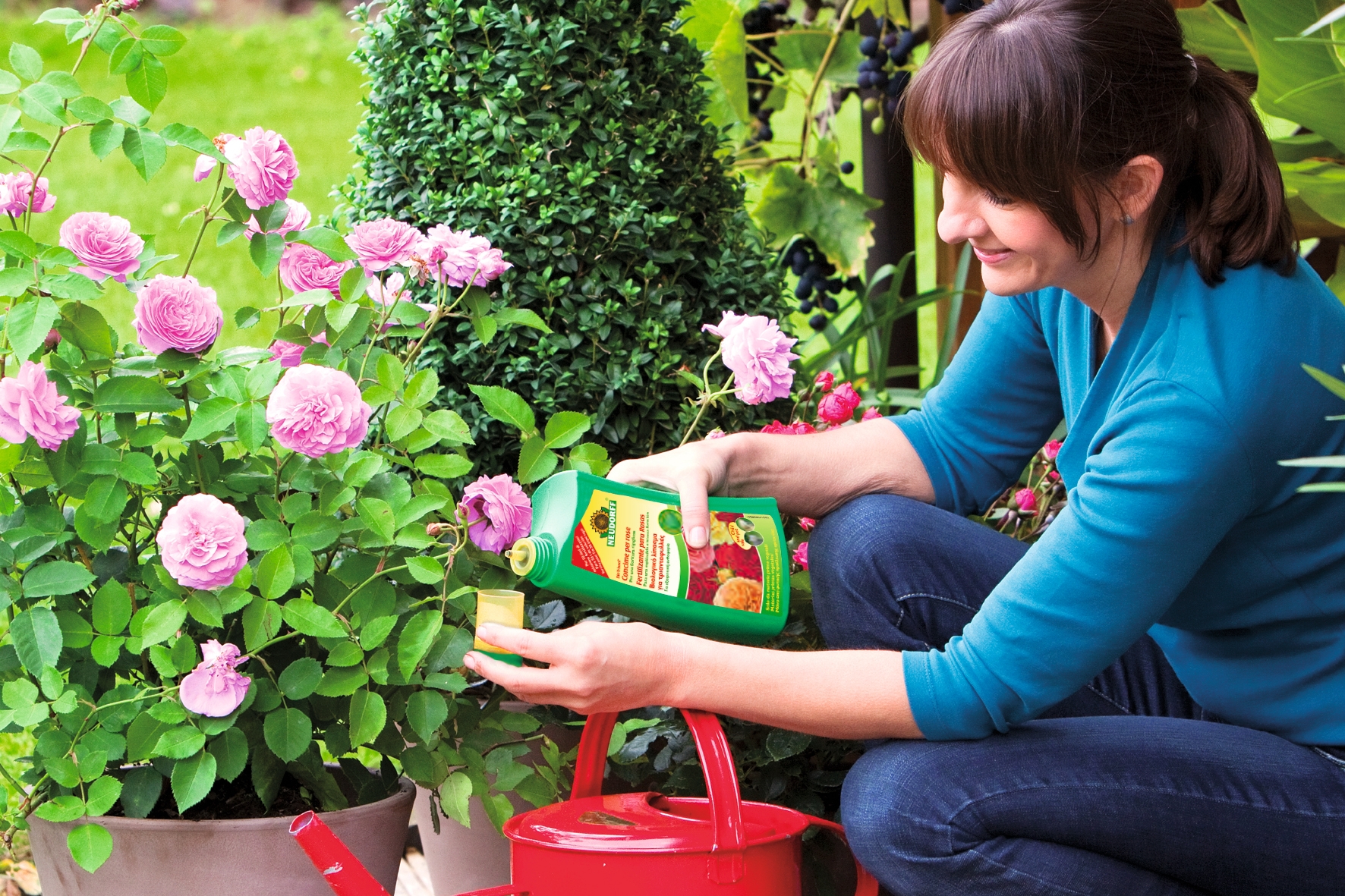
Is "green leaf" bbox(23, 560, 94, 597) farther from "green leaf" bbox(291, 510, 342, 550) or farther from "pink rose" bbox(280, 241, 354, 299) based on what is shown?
"pink rose" bbox(280, 241, 354, 299)

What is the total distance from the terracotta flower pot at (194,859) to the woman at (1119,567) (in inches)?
13.1

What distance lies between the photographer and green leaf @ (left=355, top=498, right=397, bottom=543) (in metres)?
1.20

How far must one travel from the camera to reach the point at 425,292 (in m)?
1.53

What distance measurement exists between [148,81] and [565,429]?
1.77 feet

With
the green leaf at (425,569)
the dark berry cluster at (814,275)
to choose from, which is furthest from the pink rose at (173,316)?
the dark berry cluster at (814,275)

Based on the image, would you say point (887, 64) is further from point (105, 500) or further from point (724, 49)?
point (105, 500)

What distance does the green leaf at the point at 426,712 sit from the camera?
122 cm

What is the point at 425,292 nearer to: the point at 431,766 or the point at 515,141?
the point at 515,141

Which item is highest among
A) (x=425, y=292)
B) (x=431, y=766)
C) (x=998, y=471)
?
(x=425, y=292)

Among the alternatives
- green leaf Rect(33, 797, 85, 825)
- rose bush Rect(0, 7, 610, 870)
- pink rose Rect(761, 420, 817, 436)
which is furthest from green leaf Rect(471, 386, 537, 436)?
green leaf Rect(33, 797, 85, 825)

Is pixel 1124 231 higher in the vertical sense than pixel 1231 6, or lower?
lower

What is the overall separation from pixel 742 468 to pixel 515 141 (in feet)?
1.82

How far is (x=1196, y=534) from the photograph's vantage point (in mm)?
1050

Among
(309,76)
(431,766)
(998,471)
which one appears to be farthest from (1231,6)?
(309,76)
